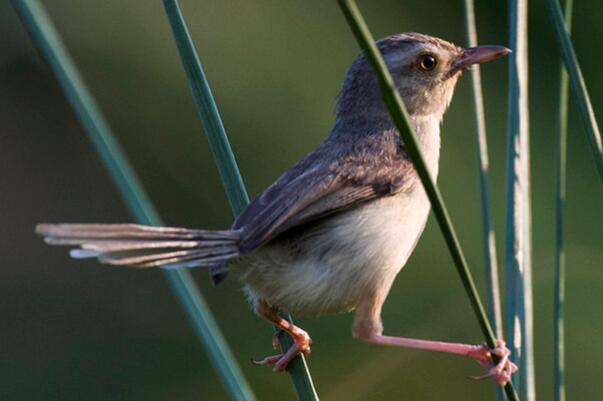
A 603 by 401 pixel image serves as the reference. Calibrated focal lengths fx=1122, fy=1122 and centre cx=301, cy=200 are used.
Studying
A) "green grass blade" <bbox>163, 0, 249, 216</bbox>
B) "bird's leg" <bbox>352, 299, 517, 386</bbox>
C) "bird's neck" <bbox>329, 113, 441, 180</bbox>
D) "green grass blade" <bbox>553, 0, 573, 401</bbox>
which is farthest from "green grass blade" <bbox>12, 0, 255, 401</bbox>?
"bird's neck" <bbox>329, 113, 441, 180</bbox>

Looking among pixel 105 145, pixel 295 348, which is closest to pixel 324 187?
pixel 295 348

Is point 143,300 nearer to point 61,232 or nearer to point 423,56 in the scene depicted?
point 423,56

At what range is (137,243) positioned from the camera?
2.90 m

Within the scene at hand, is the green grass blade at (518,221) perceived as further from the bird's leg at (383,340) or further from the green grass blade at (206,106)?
the green grass blade at (206,106)

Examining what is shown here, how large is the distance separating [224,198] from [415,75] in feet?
9.17

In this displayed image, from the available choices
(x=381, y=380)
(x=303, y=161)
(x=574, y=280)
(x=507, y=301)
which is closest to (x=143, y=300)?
(x=381, y=380)

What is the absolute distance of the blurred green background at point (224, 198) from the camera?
6.37 meters

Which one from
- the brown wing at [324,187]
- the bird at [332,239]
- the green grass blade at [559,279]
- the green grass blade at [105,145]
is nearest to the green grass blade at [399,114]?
the green grass blade at [105,145]

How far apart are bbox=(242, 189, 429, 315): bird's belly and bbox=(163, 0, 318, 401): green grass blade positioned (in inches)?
12.2

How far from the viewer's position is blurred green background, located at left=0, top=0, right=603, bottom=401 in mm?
6371

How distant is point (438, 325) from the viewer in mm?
6211

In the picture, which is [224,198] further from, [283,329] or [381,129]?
[283,329]

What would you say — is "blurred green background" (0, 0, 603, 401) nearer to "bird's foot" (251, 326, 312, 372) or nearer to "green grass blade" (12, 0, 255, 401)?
"bird's foot" (251, 326, 312, 372)

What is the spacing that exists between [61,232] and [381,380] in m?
4.26
